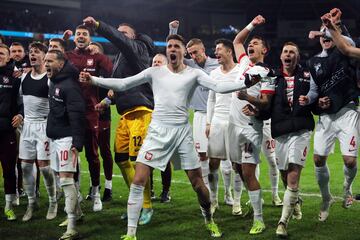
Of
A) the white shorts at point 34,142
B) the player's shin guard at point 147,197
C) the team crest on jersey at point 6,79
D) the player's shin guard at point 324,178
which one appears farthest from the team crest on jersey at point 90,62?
the player's shin guard at point 324,178

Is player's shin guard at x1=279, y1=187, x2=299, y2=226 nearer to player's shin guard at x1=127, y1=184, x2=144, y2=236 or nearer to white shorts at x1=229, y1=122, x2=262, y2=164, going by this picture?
white shorts at x1=229, y1=122, x2=262, y2=164

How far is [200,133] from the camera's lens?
309 inches

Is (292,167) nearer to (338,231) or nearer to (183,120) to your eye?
(338,231)

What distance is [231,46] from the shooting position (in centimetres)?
709

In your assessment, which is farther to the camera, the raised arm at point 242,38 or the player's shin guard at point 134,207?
the raised arm at point 242,38

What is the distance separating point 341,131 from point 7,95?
4.30m

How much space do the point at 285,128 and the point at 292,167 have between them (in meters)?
0.45

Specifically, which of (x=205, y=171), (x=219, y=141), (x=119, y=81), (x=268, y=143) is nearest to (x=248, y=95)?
(x=219, y=141)

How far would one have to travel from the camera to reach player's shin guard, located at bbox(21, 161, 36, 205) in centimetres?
705

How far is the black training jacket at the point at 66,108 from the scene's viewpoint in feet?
20.2

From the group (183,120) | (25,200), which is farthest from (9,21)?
(183,120)

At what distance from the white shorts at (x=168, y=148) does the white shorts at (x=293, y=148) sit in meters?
1.04

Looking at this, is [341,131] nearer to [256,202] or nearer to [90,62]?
[256,202]

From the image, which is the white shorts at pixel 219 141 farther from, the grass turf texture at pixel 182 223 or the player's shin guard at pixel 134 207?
the player's shin guard at pixel 134 207
